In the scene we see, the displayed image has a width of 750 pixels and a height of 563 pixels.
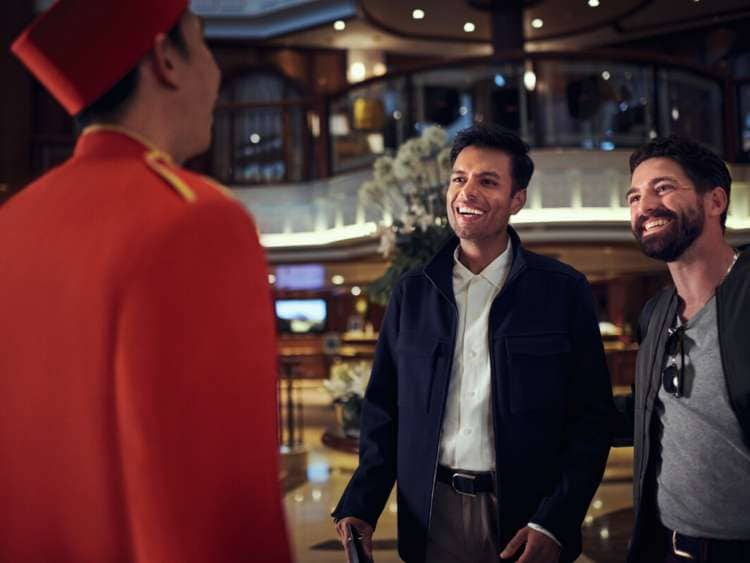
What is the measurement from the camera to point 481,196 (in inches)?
75.9

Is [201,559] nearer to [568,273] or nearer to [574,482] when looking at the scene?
[574,482]

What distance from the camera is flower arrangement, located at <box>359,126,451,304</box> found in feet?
12.8

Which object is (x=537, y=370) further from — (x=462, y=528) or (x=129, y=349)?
(x=129, y=349)

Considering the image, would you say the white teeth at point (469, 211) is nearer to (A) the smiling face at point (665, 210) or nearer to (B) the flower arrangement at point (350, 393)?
(A) the smiling face at point (665, 210)

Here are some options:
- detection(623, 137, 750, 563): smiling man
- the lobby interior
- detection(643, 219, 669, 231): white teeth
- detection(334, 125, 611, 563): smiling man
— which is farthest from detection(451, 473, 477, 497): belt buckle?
the lobby interior

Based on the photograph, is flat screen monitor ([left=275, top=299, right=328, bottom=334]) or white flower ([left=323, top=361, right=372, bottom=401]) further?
flat screen monitor ([left=275, top=299, right=328, bottom=334])

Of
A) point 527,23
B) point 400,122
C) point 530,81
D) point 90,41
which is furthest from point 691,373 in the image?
point 527,23

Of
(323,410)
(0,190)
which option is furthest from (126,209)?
(0,190)

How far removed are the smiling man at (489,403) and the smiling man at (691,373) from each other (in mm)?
120

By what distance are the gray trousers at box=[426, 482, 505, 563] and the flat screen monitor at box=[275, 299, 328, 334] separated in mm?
16444

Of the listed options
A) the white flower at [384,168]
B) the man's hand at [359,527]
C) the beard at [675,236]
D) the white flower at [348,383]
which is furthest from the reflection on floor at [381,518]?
the beard at [675,236]

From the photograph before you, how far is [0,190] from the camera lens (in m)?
14.1

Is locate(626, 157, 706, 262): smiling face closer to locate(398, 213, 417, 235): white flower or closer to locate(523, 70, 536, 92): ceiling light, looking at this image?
locate(398, 213, 417, 235): white flower

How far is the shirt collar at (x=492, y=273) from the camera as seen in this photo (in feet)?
6.43
